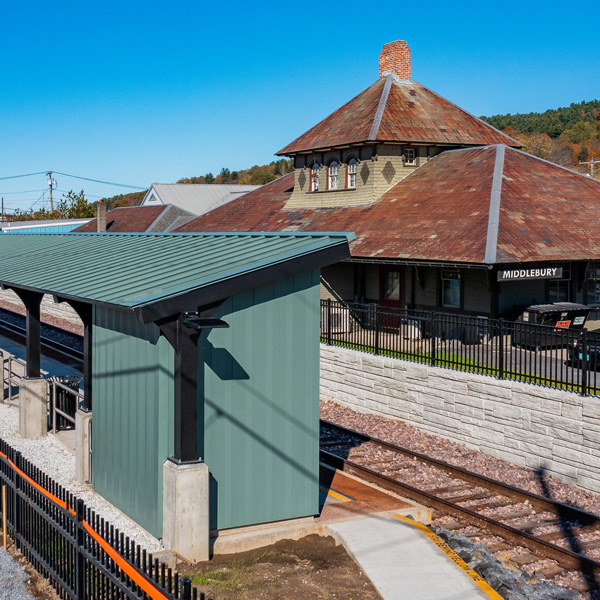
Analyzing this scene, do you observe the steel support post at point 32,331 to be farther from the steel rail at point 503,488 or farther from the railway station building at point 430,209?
the railway station building at point 430,209

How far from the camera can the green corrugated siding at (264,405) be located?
9.10 m

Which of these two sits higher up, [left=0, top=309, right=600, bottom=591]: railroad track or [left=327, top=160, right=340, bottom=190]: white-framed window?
[left=327, top=160, right=340, bottom=190]: white-framed window

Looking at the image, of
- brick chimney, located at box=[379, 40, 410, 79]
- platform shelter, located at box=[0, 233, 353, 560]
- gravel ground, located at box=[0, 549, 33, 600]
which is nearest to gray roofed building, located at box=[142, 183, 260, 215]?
brick chimney, located at box=[379, 40, 410, 79]

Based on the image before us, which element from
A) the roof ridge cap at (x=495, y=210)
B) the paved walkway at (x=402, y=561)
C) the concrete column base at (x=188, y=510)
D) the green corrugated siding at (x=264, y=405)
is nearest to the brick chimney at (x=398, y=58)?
the roof ridge cap at (x=495, y=210)

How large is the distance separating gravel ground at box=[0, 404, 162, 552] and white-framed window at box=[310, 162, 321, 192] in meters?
16.2

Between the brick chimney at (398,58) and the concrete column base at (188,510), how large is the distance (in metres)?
26.0

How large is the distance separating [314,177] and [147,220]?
92.0 ft

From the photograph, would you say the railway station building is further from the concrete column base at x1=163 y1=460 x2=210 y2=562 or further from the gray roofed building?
the gray roofed building

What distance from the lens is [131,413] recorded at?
31.6ft

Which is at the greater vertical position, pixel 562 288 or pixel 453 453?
pixel 562 288

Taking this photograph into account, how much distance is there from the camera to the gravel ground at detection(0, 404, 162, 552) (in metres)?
9.20

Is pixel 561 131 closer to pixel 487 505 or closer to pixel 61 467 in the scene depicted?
pixel 487 505

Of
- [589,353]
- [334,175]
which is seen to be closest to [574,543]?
[589,353]

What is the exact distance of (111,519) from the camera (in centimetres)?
964
